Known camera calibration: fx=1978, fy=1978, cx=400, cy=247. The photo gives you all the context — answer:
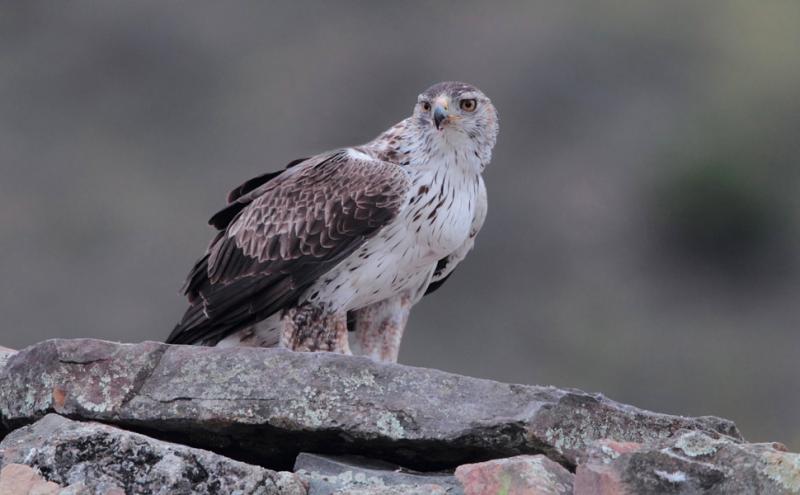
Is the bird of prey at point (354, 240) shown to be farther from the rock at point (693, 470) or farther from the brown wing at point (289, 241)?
the rock at point (693, 470)

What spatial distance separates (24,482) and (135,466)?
1.14ft

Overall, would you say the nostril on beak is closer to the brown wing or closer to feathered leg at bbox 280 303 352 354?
the brown wing

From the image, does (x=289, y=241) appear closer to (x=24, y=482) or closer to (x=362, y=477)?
(x=362, y=477)

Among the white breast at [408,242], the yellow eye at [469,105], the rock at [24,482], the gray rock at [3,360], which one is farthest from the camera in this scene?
the yellow eye at [469,105]

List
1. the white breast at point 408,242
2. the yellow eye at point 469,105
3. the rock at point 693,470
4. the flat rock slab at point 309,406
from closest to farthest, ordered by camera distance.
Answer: the rock at point 693,470 < the flat rock slab at point 309,406 < the white breast at point 408,242 < the yellow eye at point 469,105

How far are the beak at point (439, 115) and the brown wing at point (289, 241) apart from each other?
0.31m

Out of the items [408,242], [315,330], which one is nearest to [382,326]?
[315,330]

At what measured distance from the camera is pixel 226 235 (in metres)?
10.5

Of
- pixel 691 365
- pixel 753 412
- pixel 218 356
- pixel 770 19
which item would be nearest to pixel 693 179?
pixel 770 19

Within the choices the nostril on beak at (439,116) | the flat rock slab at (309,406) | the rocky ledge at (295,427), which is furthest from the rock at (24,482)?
the nostril on beak at (439,116)

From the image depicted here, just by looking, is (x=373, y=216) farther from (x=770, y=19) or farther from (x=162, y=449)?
(x=770, y=19)

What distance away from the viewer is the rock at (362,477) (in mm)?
6379

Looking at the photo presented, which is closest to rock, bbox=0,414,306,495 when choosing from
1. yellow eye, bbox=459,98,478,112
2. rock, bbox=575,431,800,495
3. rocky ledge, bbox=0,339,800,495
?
rocky ledge, bbox=0,339,800,495

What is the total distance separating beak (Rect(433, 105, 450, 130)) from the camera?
9.89m
